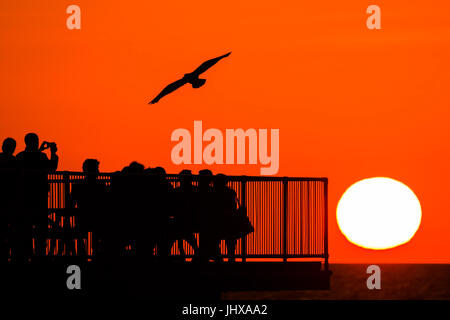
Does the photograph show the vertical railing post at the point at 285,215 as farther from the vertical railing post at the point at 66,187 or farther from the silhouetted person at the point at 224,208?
the vertical railing post at the point at 66,187

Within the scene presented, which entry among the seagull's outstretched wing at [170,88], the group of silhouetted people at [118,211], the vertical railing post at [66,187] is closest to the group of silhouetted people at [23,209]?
Result: the group of silhouetted people at [118,211]

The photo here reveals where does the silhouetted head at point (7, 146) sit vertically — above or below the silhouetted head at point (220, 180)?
above

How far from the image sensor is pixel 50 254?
18891 millimetres

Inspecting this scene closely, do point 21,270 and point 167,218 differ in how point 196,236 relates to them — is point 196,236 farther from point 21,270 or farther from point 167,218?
point 21,270

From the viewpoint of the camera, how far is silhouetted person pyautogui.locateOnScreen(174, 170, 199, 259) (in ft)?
62.6

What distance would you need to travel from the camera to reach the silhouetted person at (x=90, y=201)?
18.6 metres

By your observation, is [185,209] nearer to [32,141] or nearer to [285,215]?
[285,215]

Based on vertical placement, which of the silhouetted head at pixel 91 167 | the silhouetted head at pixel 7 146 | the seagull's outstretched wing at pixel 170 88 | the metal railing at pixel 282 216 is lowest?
the metal railing at pixel 282 216

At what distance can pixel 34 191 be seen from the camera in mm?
18484

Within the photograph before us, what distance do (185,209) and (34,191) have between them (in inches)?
94.4

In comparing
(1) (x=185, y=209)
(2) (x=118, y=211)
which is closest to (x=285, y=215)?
(1) (x=185, y=209)
